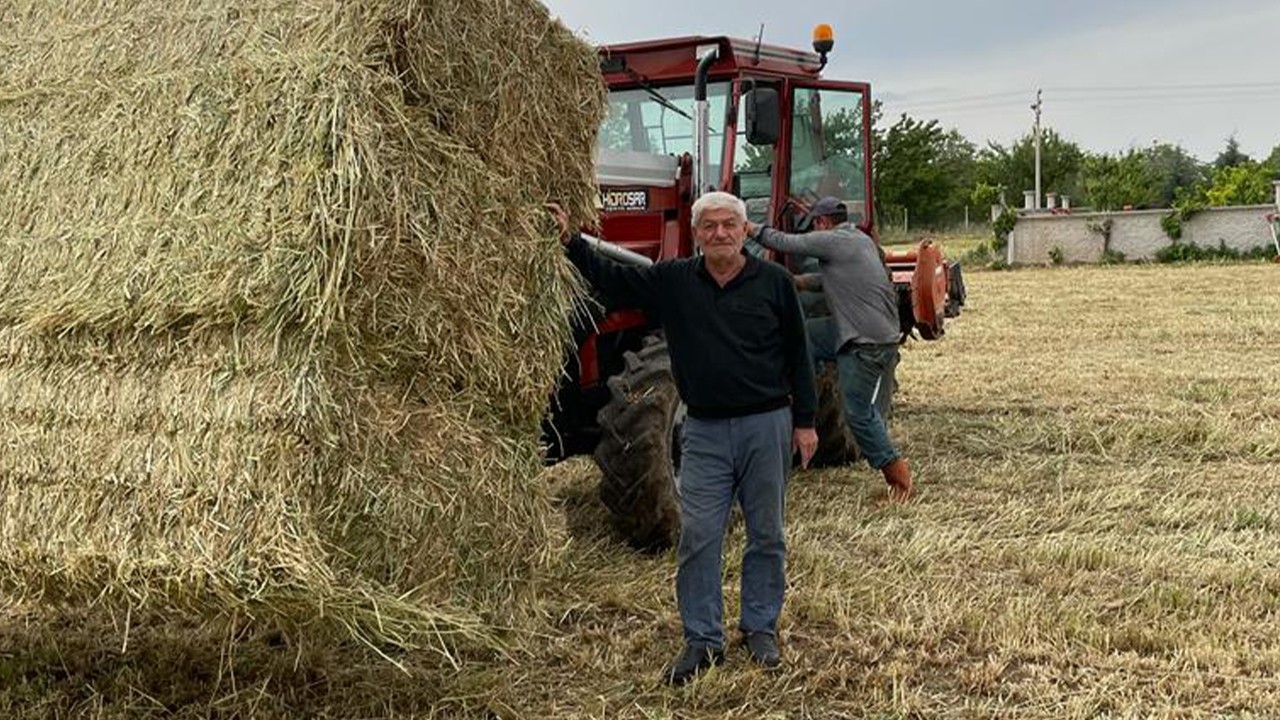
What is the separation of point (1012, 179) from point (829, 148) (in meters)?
54.3

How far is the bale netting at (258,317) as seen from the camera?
3572 millimetres

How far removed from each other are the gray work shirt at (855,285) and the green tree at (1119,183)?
4108 centimetres

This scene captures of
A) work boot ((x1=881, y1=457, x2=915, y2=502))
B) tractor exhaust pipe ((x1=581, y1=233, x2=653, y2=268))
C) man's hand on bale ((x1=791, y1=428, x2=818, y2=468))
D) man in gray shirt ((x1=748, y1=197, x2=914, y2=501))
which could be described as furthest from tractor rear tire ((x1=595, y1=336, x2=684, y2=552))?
work boot ((x1=881, y1=457, x2=915, y2=502))

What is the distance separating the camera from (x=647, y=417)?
19.4ft

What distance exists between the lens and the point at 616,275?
16.2 feet

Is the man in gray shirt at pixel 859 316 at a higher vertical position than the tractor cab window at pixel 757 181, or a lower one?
lower

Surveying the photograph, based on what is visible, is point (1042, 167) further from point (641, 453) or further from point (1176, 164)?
point (641, 453)

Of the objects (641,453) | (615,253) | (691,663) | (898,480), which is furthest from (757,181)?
(691,663)

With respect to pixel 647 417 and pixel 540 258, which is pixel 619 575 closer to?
pixel 647 417

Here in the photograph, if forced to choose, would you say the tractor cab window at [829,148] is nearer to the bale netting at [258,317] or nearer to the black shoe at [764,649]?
the black shoe at [764,649]

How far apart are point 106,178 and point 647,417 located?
265 cm

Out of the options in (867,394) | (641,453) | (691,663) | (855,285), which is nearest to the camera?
(691,663)

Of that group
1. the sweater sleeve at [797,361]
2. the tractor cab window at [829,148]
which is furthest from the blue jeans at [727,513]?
the tractor cab window at [829,148]

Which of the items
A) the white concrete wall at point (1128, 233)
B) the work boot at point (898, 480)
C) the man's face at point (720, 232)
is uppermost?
the man's face at point (720, 232)
